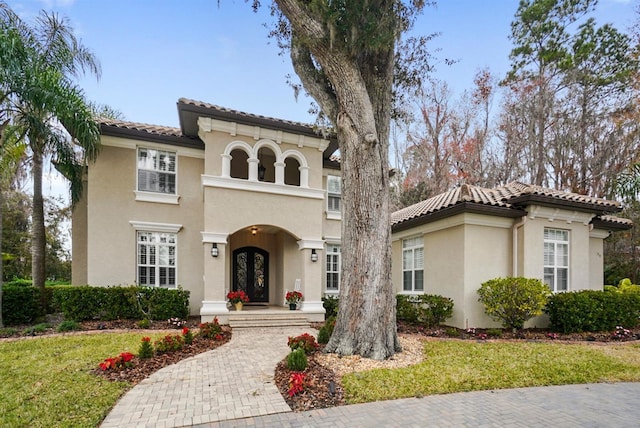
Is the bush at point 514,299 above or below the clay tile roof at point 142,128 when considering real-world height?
below

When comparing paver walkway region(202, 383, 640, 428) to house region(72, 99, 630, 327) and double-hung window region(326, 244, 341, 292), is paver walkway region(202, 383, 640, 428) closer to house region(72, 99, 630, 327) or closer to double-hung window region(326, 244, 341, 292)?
house region(72, 99, 630, 327)

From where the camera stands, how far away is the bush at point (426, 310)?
10.7 meters

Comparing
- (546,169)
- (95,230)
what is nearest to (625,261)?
(546,169)

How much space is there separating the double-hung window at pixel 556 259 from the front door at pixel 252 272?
10411mm

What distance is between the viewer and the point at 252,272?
14.7 meters

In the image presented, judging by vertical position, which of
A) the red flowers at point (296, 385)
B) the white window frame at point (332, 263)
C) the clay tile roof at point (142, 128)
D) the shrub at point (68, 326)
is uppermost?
the clay tile roof at point (142, 128)

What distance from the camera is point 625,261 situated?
65.8ft

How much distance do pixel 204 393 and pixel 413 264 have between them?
32.6 ft

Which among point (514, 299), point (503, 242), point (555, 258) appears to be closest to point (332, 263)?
point (503, 242)

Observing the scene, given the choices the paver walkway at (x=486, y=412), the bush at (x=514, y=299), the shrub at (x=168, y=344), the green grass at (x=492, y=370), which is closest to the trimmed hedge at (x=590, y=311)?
the bush at (x=514, y=299)

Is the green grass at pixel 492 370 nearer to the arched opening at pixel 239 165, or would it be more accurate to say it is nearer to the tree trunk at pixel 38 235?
the arched opening at pixel 239 165

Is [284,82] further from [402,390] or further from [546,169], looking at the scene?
[546,169]

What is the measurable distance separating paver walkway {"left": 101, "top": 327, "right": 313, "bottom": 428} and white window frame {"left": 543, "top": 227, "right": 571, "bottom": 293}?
921 centimetres

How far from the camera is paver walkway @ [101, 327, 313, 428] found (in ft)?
14.2
